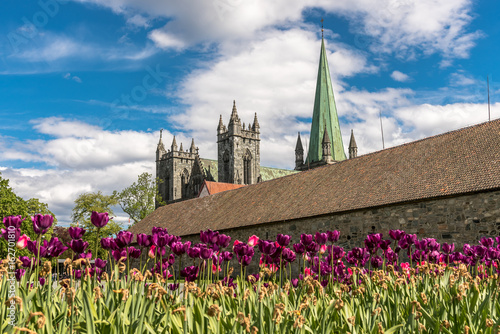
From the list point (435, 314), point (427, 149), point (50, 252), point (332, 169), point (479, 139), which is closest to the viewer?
point (435, 314)

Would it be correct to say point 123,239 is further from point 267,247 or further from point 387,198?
point 387,198

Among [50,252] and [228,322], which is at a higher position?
[50,252]

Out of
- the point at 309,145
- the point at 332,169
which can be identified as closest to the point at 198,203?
the point at 332,169

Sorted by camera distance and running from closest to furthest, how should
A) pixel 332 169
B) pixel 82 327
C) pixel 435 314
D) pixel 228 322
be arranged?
pixel 82 327 → pixel 228 322 → pixel 435 314 → pixel 332 169

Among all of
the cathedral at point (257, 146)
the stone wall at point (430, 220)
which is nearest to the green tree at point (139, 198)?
the cathedral at point (257, 146)

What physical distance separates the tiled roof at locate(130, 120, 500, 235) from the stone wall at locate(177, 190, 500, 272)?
1.11ft

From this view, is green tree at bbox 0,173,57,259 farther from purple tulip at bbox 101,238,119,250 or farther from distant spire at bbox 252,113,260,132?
distant spire at bbox 252,113,260,132

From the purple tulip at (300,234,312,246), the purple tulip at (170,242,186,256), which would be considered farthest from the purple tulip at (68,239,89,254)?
the purple tulip at (300,234,312,246)

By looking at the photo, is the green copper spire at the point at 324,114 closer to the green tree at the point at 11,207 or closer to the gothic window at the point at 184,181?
the gothic window at the point at 184,181

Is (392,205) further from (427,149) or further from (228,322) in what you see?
(228,322)

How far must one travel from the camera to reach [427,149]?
71.7ft

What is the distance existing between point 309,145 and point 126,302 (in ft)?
248

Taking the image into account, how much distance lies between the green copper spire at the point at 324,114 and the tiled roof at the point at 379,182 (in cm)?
4769

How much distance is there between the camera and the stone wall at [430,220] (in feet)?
52.7
